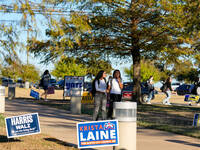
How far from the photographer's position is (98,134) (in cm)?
683

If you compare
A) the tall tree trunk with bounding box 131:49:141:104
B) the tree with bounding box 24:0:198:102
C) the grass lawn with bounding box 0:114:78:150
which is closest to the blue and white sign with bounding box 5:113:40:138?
the grass lawn with bounding box 0:114:78:150

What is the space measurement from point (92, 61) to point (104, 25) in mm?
3313

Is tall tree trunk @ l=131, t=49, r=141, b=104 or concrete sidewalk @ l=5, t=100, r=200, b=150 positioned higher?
tall tree trunk @ l=131, t=49, r=141, b=104

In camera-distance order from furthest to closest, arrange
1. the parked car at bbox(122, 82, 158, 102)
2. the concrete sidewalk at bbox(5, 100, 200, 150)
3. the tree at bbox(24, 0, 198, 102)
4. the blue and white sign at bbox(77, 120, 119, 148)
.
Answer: the parked car at bbox(122, 82, 158, 102)
the tree at bbox(24, 0, 198, 102)
the concrete sidewalk at bbox(5, 100, 200, 150)
the blue and white sign at bbox(77, 120, 119, 148)

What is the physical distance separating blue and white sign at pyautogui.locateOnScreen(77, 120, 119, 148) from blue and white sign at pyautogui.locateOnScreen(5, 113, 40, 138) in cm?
143

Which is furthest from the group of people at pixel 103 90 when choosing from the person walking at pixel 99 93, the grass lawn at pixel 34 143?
the grass lawn at pixel 34 143

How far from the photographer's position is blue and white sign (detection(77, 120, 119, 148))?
6.80m

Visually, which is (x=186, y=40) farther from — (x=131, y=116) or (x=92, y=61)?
(x=131, y=116)

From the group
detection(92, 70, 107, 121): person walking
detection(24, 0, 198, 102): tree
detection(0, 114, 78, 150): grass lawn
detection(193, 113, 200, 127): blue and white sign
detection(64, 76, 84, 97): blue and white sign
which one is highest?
detection(24, 0, 198, 102): tree

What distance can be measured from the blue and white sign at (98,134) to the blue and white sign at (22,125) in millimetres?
1430

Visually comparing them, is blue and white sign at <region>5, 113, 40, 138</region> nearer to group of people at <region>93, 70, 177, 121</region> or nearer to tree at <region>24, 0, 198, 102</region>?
group of people at <region>93, 70, 177, 121</region>

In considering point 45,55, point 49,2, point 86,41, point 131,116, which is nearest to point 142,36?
point 86,41

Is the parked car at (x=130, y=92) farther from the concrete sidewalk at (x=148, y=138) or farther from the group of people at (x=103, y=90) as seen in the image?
the concrete sidewalk at (x=148, y=138)

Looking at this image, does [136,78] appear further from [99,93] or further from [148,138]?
[148,138]
